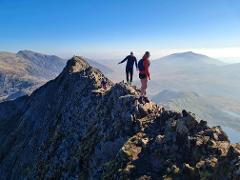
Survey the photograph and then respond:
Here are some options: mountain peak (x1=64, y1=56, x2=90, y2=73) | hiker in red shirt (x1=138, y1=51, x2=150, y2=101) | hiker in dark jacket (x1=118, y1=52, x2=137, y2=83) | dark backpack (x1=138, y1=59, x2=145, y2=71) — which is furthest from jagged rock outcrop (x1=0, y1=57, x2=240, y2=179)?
mountain peak (x1=64, y1=56, x2=90, y2=73)

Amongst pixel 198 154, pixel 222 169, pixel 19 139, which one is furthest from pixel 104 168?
pixel 19 139

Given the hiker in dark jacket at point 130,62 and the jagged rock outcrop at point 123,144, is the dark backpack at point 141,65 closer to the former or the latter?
the jagged rock outcrop at point 123,144

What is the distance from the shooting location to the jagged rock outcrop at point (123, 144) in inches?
1011

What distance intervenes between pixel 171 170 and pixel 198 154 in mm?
2711

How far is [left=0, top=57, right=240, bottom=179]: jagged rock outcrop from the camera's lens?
1011 inches

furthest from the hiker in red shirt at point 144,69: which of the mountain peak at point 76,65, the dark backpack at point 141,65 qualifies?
the mountain peak at point 76,65

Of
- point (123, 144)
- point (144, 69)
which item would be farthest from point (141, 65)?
point (123, 144)

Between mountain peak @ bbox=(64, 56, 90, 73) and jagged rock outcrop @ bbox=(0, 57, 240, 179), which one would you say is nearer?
jagged rock outcrop @ bbox=(0, 57, 240, 179)

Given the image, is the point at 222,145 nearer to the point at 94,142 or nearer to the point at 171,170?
the point at 171,170

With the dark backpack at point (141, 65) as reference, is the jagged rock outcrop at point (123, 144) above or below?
below

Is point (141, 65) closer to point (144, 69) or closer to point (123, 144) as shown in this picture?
point (144, 69)

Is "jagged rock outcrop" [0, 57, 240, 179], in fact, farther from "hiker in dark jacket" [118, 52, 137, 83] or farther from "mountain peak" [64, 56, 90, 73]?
"mountain peak" [64, 56, 90, 73]

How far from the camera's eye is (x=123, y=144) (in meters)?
31.6

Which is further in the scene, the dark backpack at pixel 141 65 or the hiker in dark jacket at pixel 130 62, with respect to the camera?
the hiker in dark jacket at pixel 130 62
